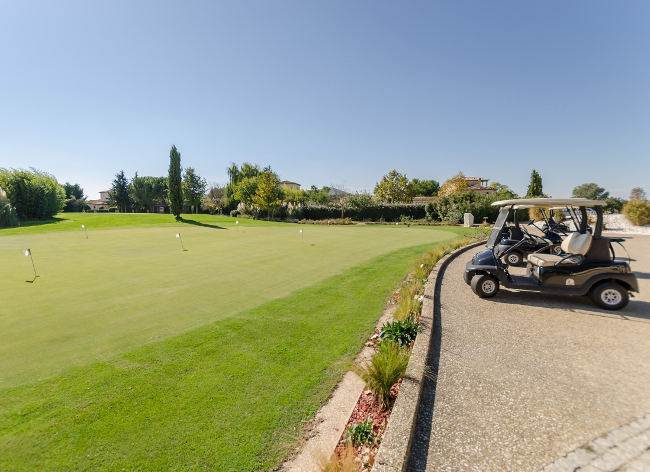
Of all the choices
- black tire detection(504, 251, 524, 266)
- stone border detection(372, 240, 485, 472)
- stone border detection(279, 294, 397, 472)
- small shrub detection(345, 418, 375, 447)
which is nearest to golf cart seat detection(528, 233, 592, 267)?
stone border detection(372, 240, 485, 472)

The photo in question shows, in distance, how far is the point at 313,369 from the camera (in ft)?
14.0

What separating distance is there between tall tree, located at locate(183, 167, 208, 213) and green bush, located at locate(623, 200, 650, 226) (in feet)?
221

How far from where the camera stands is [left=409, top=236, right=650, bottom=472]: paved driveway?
2.79 metres

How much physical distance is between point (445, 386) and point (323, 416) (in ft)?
5.32

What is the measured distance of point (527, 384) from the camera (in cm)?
374

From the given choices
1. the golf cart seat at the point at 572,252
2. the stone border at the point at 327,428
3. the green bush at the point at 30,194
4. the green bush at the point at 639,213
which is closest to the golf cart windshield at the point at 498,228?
the golf cart seat at the point at 572,252

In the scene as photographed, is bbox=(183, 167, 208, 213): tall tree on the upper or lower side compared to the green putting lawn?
upper

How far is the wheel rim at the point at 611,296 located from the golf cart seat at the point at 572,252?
81cm

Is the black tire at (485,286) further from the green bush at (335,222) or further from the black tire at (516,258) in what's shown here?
the green bush at (335,222)

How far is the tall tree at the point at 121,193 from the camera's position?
2975 inches

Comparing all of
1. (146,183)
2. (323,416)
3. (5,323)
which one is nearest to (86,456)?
(323,416)

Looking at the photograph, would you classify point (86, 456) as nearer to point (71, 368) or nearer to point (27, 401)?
point (27, 401)

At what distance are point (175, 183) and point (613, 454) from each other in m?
47.8

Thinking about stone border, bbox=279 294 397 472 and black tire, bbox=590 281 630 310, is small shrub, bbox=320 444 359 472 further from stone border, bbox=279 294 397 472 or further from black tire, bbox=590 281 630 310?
black tire, bbox=590 281 630 310
